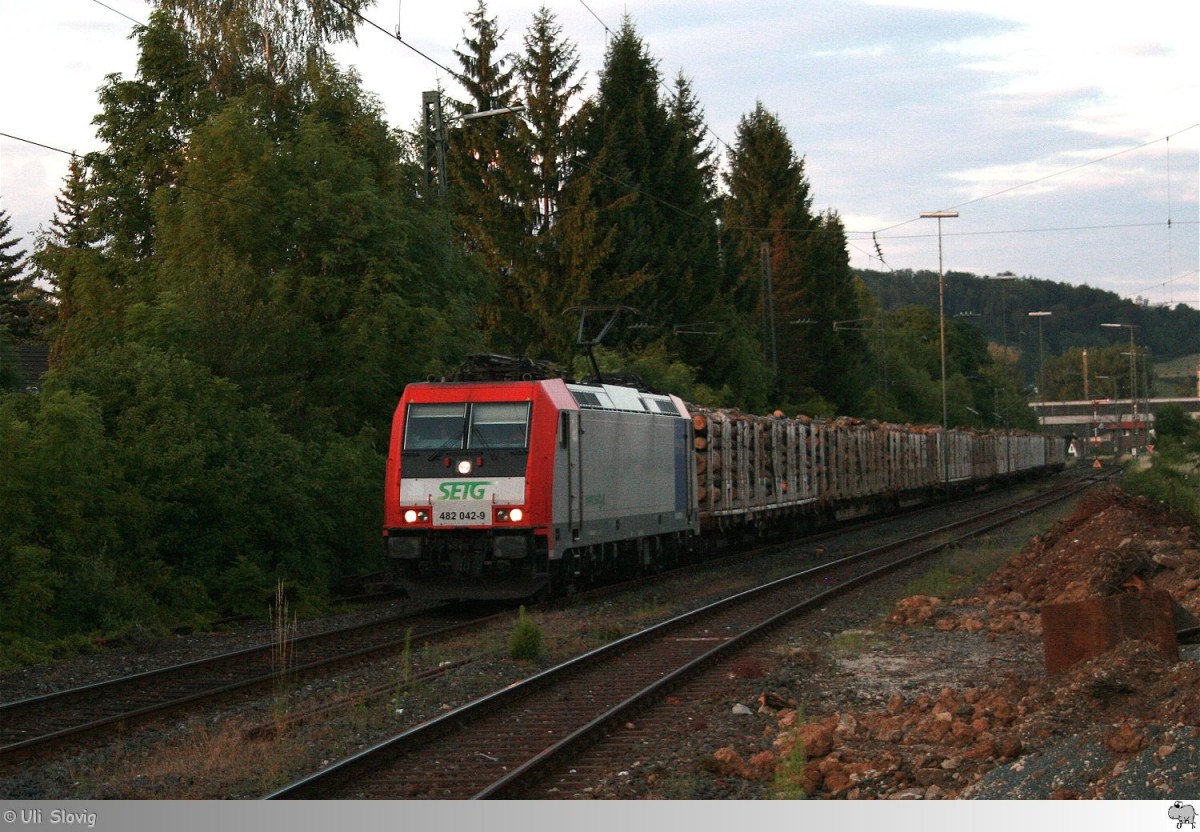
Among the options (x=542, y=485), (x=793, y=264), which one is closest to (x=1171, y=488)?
(x=542, y=485)

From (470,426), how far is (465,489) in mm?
871

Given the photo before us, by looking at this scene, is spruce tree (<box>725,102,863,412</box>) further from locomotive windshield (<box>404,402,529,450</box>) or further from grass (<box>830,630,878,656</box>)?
grass (<box>830,630,878,656</box>)

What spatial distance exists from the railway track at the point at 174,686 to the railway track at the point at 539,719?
216 cm

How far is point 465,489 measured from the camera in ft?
59.0

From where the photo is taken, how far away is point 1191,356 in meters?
196

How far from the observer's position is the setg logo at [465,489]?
17.9 meters

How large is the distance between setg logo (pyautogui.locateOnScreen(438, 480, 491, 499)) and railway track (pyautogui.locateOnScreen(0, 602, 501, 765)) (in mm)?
1949

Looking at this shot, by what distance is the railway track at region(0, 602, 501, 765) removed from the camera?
10594 mm

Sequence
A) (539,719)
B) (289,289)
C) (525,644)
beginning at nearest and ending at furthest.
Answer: (539,719) < (525,644) < (289,289)

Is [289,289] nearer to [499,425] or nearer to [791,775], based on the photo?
[499,425]

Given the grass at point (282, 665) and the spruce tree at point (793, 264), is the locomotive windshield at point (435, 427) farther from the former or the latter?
the spruce tree at point (793, 264)

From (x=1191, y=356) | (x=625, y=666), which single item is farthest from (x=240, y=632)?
(x=1191, y=356)

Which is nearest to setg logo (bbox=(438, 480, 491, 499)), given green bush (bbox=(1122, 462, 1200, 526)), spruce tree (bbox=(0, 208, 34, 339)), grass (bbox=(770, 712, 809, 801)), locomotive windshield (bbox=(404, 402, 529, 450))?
locomotive windshield (bbox=(404, 402, 529, 450))

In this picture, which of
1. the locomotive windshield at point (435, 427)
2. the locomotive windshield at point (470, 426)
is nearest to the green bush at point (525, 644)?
the locomotive windshield at point (470, 426)
